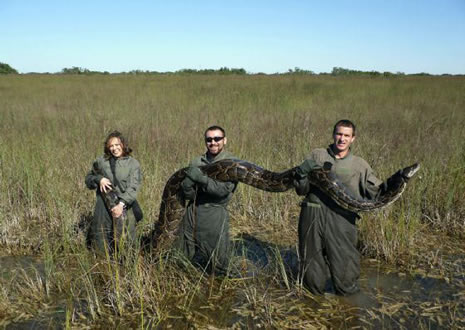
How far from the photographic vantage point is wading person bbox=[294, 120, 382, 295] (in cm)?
411

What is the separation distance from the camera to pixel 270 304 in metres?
3.98

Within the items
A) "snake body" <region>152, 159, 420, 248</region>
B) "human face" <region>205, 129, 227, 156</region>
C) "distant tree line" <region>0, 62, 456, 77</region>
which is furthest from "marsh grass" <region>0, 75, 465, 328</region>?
"distant tree line" <region>0, 62, 456, 77</region>

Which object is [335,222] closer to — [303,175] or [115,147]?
[303,175]

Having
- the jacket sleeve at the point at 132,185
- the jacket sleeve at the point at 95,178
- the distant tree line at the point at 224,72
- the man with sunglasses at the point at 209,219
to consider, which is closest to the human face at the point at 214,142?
the man with sunglasses at the point at 209,219

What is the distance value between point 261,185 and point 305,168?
92 cm

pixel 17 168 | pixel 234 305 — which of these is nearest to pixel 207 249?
pixel 234 305

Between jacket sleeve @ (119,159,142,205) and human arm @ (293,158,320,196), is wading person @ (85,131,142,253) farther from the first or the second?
human arm @ (293,158,320,196)

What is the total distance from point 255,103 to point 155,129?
510 centimetres

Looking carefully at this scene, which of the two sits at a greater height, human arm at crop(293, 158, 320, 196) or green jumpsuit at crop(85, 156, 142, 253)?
human arm at crop(293, 158, 320, 196)

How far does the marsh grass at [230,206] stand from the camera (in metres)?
3.97

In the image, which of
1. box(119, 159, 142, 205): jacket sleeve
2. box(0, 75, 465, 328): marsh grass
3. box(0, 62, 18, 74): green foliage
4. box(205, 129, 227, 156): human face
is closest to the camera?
box(0, 75, 465, 328): marsh grass

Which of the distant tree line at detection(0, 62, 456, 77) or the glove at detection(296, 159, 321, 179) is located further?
the distant tree line at detection(0, 62, 456, 77)

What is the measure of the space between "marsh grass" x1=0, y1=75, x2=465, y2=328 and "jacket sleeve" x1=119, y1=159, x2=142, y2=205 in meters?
0.48

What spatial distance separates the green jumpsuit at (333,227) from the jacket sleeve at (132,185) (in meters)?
2.11
